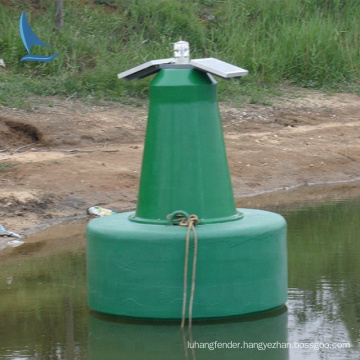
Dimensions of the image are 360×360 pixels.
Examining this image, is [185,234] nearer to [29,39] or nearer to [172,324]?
[172,324]

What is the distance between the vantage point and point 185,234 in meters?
3.75

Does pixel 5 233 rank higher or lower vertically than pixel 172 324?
lower

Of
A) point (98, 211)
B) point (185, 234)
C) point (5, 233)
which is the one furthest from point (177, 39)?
point (185, 234)

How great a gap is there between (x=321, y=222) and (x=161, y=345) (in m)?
3.04

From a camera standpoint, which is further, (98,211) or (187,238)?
(98,211)

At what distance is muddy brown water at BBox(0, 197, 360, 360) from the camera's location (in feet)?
12.1

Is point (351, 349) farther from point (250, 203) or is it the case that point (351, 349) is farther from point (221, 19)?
point (221, 19)

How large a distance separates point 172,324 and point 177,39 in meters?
7.87

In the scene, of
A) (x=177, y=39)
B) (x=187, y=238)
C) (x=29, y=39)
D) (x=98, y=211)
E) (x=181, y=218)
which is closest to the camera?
(x=187, y=238)

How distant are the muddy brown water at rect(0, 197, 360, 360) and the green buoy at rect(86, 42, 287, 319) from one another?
103mm

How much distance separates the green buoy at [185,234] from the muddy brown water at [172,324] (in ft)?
0.34

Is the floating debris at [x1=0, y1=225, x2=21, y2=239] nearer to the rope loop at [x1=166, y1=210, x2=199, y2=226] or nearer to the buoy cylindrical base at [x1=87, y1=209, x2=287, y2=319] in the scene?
the buoy cylindrical base at [x1=87, y1=209, x2=287, y2=319]

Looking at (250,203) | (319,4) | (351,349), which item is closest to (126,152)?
(250,203)

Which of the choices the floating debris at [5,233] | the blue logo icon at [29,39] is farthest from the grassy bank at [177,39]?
the floating debris at [5,233]
